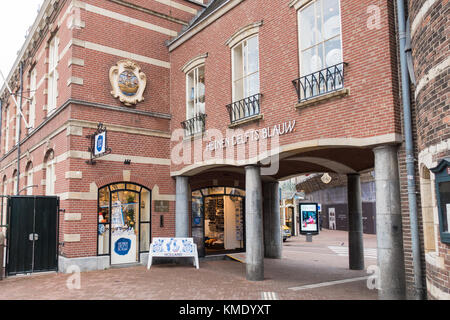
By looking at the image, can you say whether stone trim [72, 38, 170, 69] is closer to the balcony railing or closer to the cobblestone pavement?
the balcony railing

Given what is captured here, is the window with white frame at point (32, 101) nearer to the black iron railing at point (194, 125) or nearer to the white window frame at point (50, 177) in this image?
the white window frame at point (50, 177)

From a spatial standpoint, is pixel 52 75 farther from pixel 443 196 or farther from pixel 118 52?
pixel 443 196

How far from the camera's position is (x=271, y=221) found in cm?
1595

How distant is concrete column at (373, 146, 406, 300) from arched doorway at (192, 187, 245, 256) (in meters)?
8.29

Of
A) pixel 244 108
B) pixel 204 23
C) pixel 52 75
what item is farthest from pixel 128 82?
pixel 244 108

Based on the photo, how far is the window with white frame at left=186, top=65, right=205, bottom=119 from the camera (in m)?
13.1

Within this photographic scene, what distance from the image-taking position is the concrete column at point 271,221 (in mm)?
15742

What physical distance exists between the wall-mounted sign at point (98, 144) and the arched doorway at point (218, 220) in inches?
161

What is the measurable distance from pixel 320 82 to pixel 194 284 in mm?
5829

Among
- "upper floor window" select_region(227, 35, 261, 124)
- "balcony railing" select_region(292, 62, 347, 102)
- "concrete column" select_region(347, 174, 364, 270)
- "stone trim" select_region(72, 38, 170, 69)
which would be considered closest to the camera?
"balcony railing" select_region(292, 62, 347, 102)

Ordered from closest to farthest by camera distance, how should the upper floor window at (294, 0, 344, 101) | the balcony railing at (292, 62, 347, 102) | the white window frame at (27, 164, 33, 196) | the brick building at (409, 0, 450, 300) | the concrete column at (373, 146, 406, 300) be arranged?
the brick building at (409, 0, 450, 300) → the concrete column at (373, 146, 406, 300) → the balcony railing at (292, 62, 347, 102) → the upper floor window at (294, 0, 344, 101) → the white window frame at (27, 164, 33, 196)

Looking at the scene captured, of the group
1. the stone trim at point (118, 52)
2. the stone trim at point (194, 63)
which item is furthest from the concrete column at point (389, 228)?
the stone trim at point (118, 52)

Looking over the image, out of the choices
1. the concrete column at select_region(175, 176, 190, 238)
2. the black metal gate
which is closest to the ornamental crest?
the concrete column at select_region(175, 176, 190, 238)

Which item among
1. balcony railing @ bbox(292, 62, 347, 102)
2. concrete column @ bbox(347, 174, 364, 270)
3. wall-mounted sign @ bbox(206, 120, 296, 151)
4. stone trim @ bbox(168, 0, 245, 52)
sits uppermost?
stone trim @ bbox(168, 0, 245, 52)
